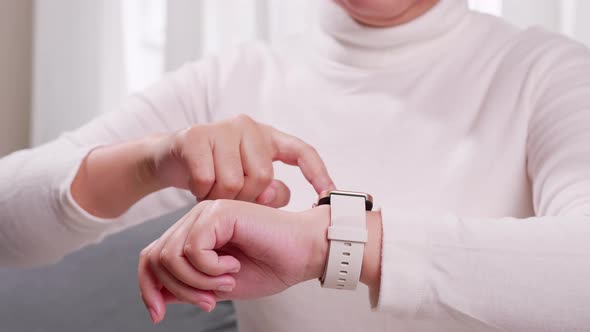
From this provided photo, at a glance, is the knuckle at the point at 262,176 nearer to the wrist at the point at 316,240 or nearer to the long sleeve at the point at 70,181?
the wrist at the point at 316,240

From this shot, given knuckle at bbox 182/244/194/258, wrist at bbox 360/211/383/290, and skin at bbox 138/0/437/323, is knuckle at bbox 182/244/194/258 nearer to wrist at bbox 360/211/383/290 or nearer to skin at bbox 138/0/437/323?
skin at bbox 138/0/437/323

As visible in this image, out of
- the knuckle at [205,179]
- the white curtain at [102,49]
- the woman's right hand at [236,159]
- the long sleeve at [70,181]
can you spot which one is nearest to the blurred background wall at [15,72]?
the white curtain at [102,49]

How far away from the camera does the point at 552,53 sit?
1.05 meters

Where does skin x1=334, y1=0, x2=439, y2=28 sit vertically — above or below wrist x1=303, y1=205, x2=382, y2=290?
above

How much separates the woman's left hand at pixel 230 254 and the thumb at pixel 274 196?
142 millimetres

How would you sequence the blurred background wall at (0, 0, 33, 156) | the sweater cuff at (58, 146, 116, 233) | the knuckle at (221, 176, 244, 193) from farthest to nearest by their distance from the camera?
1. the blurred background wall at (0, 0, 33, 156)
2. the sweater cuff at (58, 146, 116, 233)
3. the knuckle at (221, 176, 244, 193)

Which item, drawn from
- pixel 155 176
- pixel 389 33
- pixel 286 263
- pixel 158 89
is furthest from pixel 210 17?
pixel 286 263

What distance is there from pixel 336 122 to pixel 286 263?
19.0 inches

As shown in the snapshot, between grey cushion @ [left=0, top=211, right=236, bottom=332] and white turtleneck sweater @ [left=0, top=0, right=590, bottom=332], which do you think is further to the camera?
grey cushion @ [left=0, top=211, right=236, bottom=332]

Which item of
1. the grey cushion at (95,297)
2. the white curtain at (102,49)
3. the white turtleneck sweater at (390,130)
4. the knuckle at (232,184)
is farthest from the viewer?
the white curtain at (102,49)

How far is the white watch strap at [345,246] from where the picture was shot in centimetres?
72

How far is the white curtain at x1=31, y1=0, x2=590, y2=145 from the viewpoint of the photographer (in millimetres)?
2078

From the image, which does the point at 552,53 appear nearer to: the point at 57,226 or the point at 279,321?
the point at 279,321

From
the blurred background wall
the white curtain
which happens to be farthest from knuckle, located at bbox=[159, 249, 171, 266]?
the blurred background wall
